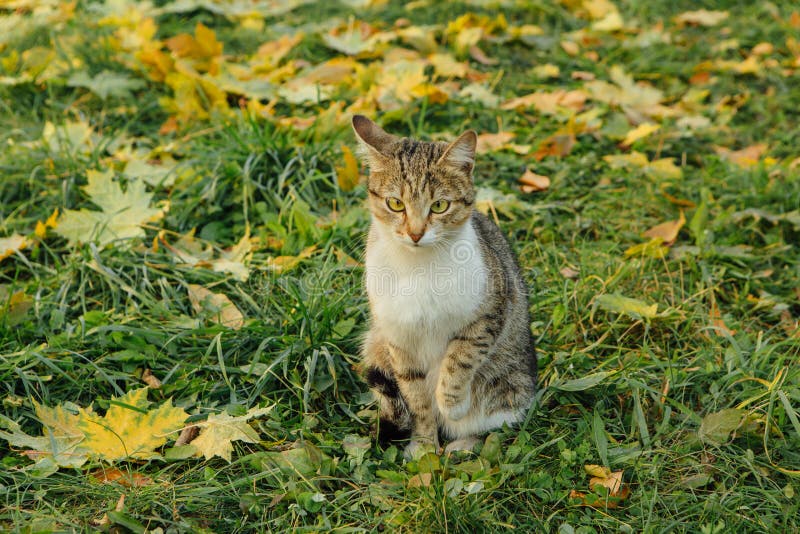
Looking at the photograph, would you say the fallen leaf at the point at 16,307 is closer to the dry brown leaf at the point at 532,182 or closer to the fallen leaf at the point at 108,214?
the fallen leaf at the point at 108,214

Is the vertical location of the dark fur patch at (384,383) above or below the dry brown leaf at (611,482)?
above

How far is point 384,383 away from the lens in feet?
8.94

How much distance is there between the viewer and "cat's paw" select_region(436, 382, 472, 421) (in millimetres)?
2600

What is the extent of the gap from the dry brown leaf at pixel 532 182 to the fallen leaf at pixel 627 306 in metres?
0.95

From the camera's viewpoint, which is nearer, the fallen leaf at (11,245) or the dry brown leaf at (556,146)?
the fallen leaf at (11,245)

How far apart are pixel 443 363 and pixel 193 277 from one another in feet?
4.21

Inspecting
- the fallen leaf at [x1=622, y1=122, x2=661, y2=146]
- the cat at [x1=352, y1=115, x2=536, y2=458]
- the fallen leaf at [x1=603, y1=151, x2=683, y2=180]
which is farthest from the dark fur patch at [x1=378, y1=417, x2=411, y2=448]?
the fallen leaf at [x1=622, y1=122, x2=661, y2=146]

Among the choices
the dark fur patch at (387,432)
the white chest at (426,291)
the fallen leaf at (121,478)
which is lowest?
the dark fur patch at (387,432)

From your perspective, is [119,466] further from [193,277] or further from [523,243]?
[523,243]

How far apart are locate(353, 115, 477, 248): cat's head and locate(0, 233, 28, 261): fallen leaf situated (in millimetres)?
1729

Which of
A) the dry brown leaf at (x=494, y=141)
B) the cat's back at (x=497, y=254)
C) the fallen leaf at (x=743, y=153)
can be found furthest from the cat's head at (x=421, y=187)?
the fallen leaf at (x=743, y=153)

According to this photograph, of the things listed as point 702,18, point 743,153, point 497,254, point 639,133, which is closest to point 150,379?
point 497,254

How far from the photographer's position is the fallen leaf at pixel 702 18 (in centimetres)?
594

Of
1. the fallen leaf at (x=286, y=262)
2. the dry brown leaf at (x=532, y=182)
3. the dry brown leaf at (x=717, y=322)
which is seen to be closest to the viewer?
the dry brown leaf at (x=717, y=322)
